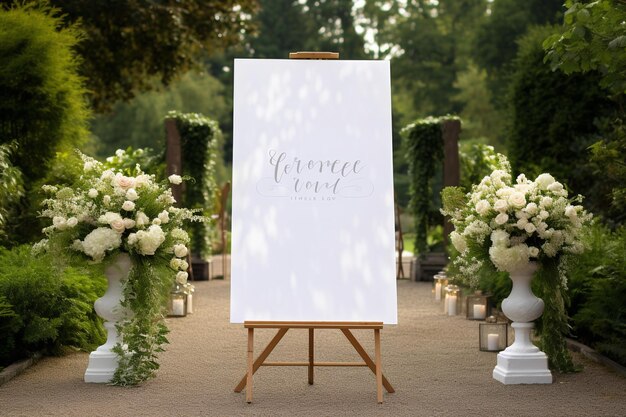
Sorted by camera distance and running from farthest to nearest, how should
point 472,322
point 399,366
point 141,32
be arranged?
point 141,32 → point 472,322 → point 399,366

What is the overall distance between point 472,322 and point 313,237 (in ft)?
15.5

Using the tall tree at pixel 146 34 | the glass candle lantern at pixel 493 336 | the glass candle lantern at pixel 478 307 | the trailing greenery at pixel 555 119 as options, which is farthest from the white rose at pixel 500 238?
the tall tree at pixel 146 34

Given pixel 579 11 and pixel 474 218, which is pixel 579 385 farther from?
pixel 579 11

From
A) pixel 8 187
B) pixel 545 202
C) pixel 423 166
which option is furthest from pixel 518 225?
pixel 423 166

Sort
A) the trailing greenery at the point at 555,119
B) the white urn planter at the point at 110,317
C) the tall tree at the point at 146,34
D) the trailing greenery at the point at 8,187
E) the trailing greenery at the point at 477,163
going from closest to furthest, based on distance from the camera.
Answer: the white urn planter at the point at 110,317 < the trailing greenery at the point at 8,187 < the trailing greenery at the point at 555,119 < the trailing greenery at the point at 477,163 < the tall tree at the point at 146,34

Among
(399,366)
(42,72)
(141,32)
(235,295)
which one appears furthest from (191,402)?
(141,32)

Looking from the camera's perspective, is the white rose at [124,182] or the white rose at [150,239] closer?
the white rose at [150,239]

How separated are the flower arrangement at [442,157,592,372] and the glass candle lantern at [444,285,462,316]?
141 inches

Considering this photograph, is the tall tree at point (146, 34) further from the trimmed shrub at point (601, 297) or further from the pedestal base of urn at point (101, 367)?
the pedestal base of urn at point (101, 367)

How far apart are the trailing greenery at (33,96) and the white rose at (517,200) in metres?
5.52

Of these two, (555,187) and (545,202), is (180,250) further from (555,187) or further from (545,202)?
Result: (555,187)

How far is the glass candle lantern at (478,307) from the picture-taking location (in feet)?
36.6

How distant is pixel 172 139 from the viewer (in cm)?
1555

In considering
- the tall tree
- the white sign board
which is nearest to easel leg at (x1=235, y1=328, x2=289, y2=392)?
the white sign board
